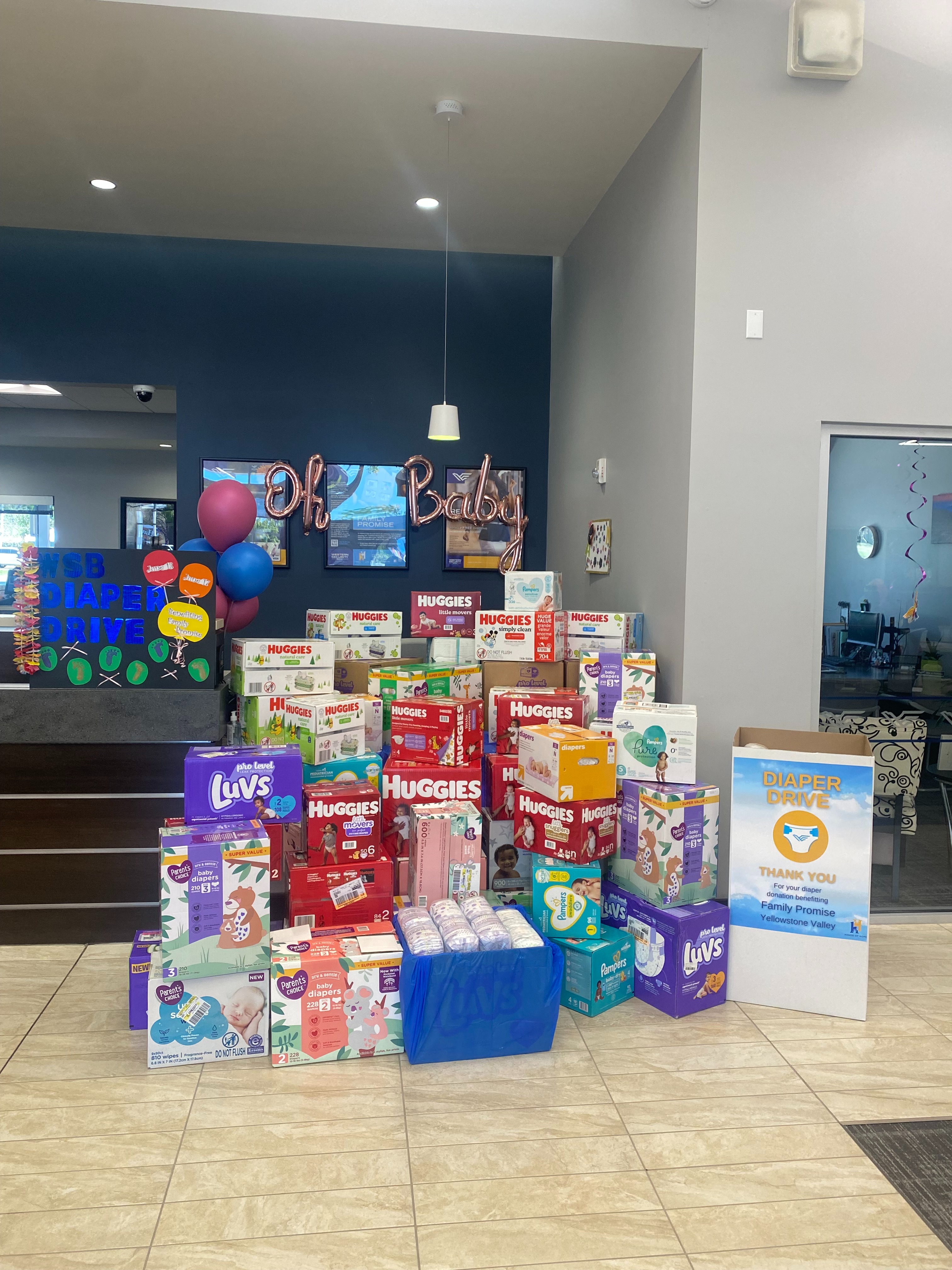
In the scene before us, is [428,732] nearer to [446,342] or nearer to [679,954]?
[679,954]

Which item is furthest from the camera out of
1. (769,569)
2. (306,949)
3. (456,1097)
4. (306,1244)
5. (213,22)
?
(769,569)

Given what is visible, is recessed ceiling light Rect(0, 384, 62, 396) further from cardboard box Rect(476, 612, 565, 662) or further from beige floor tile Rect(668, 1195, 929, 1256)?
beige floor tile Rect(668, 1195, 929, 1256)

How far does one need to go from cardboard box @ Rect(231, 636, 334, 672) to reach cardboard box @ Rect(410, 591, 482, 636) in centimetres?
73

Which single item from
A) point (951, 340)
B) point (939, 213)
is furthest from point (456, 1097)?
point (939, 213)

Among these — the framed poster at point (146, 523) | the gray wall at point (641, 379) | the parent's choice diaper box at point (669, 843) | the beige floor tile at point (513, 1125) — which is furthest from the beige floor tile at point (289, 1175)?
the framed poster at point (146, 523)

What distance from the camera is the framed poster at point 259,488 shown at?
6.02m

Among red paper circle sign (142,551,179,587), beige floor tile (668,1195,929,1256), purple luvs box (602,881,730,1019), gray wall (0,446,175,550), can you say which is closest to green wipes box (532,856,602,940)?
purple luvs box (602,881,730,1019)

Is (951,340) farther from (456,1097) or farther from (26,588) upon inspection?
(26,588)

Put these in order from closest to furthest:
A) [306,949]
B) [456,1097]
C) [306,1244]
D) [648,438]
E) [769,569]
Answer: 1. [306,1244]
2. [456,1097]
3. [306,949]
4. [769,569]
5. [648,438]

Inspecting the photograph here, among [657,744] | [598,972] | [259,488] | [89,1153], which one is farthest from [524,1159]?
[259,488]

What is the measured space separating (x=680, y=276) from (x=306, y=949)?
3.05 metres

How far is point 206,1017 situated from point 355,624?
207 cm

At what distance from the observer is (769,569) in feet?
12.5

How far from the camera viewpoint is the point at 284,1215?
2.05 meters
